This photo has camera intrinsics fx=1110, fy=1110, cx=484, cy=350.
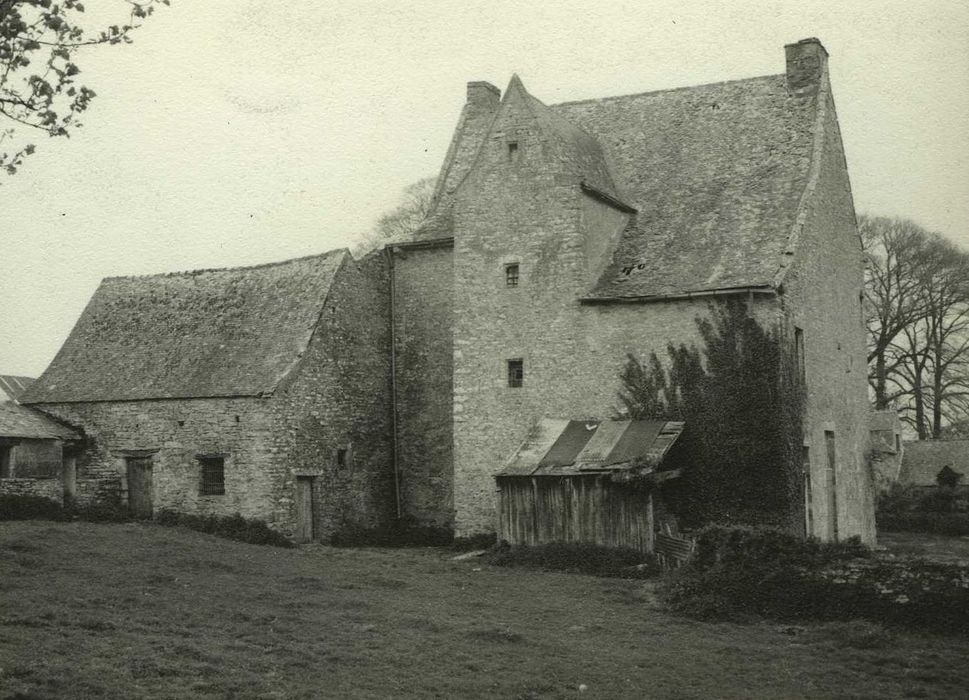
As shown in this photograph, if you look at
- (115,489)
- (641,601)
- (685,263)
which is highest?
(685,263)

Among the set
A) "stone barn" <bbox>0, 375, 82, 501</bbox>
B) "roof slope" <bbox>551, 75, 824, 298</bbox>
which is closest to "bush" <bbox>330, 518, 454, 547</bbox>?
"stone barn" <bbox>0, 375, 82, 501</bbox>

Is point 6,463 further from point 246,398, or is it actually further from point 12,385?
point 12,385

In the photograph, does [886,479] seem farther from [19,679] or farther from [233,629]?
[19,679]

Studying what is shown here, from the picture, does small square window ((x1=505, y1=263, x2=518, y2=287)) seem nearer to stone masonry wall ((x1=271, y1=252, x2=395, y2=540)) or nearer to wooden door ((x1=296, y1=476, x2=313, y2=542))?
stone masonry wall ((x1=271, y1=252, x2=395, y2=540))

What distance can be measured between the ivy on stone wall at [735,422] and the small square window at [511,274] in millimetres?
4841

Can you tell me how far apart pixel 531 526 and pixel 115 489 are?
12.7 metres

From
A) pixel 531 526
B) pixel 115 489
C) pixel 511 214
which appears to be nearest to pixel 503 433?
pixel 531 526

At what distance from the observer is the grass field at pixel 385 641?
13.8 m

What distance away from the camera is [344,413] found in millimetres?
30844

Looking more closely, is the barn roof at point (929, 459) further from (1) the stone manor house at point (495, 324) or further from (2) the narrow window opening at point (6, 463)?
(2) the narrow window opening at point (6, 463)

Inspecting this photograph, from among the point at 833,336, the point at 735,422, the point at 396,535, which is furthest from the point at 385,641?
the point at 833,336

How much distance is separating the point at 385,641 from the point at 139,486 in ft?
55.9

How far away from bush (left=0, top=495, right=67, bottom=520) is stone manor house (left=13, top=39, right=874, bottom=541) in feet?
5.12

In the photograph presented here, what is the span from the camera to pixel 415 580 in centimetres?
2244
